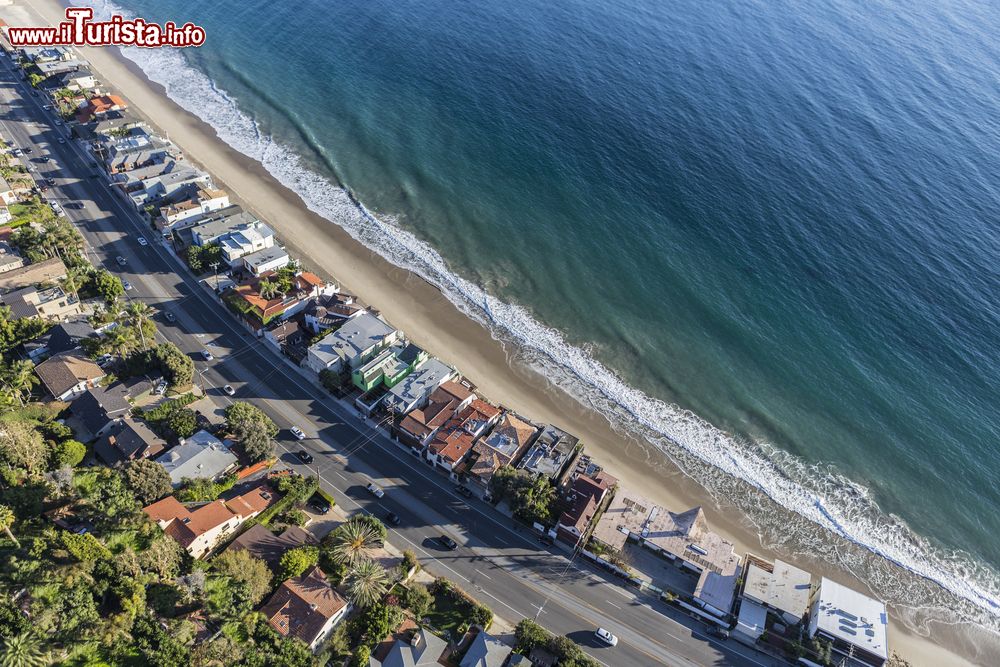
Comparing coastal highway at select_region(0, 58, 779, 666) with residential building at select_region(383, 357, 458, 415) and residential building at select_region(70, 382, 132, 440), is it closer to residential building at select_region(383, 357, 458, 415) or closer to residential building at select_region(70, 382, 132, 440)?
residential building at select_region(383, 357, 458, 415)

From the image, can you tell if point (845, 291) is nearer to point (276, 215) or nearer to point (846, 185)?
point (846, 185)

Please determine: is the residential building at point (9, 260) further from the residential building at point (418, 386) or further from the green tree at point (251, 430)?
the residential building at point (418, 386)

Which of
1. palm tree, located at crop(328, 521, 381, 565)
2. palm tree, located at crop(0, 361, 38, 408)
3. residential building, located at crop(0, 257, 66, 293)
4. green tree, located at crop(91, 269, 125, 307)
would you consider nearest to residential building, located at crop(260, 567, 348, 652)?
palm tree, located at crop(328, 521, 381, 565)

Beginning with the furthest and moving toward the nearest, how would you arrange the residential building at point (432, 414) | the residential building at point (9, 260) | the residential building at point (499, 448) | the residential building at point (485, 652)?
the residential building at point (9, 260) < the residential building at point (432, 414) < the residential building at point (499, 448) < the residential building at point (485, 652)

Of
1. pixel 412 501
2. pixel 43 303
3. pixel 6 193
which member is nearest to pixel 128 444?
pixel 43 303

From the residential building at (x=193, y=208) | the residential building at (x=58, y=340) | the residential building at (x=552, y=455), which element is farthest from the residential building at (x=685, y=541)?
the residential building at (x=193, y=208)

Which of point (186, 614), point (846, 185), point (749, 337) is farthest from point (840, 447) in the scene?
point (186, 614)

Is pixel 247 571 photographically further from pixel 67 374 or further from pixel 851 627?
pixel 851 627
